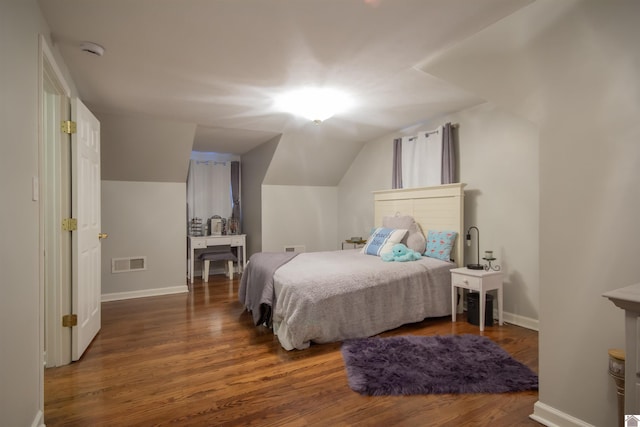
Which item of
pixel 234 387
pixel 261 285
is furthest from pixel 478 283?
pixel 234 387

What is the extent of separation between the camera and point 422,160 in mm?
4305

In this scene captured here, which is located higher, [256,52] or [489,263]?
[256,52]

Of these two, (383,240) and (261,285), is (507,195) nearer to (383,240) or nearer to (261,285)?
(383,240)

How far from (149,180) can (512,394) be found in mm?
4796

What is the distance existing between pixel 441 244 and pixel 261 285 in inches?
80.0

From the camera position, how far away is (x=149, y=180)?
4777 millimetres

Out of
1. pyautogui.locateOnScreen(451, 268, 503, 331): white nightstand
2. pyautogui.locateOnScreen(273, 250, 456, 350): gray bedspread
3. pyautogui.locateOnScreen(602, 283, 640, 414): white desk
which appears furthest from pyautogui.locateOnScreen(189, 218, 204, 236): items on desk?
pyautogui.locateOnScreen(602, 283, 640, 414): white desk

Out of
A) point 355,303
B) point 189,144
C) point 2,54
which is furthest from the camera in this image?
point 189,144

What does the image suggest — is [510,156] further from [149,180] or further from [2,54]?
[149,180]

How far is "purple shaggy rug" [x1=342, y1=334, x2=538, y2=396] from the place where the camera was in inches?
84.0

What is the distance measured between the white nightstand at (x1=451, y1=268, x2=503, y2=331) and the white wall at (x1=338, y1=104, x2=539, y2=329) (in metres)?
0.26

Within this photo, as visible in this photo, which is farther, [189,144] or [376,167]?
[376,167]

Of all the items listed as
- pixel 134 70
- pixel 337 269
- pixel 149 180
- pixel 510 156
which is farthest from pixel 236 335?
pixel 510 156

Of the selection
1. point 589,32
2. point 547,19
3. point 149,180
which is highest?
point 547,19
